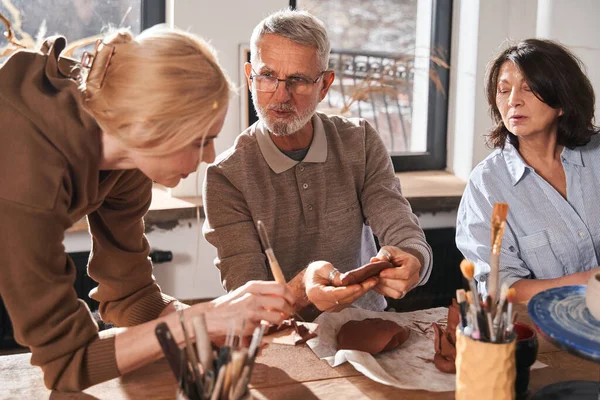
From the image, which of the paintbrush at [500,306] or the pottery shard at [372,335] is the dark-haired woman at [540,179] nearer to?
the pottery shard at [372,335]

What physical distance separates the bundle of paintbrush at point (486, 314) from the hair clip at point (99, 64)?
76 cm

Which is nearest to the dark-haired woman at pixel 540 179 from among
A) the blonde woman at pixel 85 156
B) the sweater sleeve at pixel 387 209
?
the sweater sleeve at pixel 387 209

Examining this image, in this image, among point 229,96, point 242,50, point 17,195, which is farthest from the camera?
point 242,50

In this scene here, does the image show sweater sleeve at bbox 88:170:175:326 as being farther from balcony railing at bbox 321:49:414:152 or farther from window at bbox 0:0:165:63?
balcony railing at bbox 321:49:414:152

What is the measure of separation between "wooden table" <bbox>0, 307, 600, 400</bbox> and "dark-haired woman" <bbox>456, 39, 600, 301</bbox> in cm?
67

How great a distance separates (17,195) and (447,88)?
2.79m

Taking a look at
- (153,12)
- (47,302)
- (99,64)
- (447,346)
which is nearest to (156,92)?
(99,64)

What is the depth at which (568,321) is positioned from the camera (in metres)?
1.33

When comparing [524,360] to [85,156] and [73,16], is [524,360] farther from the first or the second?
[73,16]

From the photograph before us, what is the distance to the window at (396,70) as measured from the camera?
3.57m

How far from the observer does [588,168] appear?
91.4 inches

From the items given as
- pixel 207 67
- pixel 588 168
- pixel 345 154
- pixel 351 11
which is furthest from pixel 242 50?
pixel 207 67

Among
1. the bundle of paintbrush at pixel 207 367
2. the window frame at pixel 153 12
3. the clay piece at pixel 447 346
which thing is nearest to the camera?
the bundle of paintbrush at pixel 207 367

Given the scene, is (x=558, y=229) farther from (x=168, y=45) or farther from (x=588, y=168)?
(x=168, y=45)
